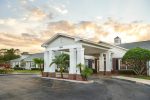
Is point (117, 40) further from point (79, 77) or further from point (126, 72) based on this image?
point (79, 77)

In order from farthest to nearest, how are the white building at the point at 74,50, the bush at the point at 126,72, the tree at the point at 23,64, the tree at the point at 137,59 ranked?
the tree at the point at 23,64
the bush at the point at 126,72
the tree at the point at 137,59
the white building at the point at 74,50

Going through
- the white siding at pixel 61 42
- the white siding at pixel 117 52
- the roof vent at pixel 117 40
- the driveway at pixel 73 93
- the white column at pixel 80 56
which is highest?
the roof vent at pixel 117 40

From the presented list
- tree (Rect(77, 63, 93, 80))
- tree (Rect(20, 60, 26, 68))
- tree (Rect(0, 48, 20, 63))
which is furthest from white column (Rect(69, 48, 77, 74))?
tree (Rect(0, 48, 20, 63))

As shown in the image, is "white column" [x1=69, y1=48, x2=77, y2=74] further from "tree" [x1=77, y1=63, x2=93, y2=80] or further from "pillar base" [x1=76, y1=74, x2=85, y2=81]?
"tree" [x1=77, y1=63, x2=93, y2=80]

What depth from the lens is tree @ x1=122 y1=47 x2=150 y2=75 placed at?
28.4 meters

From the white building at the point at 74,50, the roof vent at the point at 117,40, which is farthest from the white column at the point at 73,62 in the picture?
the roof vent at the point at 117,40

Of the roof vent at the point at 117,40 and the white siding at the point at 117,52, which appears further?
the roof vent at the point at 117,40

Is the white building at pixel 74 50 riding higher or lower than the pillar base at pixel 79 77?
higher

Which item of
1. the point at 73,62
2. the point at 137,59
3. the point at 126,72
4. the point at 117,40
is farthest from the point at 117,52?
the point at 73,62

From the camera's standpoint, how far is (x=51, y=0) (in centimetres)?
1964

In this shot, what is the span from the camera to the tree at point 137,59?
28448 millimetres

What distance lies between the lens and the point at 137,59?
29.2 meters

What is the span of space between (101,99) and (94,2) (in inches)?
450

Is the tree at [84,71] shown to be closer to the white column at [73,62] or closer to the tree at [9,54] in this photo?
the white column at [73,62]
